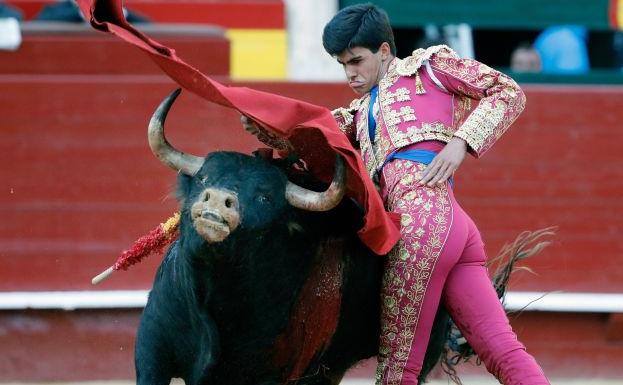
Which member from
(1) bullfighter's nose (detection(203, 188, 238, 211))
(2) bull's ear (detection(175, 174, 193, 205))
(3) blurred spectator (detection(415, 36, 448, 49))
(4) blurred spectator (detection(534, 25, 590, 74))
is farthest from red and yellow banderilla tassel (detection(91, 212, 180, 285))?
(4) blurred spectator (detection(534, 25, 590, 74))

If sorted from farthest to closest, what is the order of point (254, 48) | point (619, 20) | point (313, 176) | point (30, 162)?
point (619, 20)
point (254, 48)
point (30, 162)
point (313, 176)

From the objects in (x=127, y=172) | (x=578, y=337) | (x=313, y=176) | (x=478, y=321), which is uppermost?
(x=313, y=176)

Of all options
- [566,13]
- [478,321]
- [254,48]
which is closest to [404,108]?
[478,321]

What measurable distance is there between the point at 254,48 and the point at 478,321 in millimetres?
3679

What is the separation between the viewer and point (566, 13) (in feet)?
25.7

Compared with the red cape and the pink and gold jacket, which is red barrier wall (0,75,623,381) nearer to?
the pink and gold jacket

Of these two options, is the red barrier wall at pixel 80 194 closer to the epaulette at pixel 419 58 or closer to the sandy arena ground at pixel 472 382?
the sandy arena ground at pixel 472 382

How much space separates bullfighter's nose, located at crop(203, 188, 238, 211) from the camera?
329 cm

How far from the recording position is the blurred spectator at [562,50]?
7.66m

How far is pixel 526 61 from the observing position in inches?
298

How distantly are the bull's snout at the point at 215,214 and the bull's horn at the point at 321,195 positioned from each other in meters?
0.24

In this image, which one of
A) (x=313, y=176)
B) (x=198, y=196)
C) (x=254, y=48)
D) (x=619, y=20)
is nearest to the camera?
(x=198, y=196)

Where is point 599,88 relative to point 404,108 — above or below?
below

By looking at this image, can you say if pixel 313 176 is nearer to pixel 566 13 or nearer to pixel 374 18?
pixel 374 18
